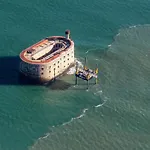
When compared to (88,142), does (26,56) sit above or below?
above

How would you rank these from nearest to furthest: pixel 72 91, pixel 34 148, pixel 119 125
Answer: pixel 34 148, pixel 119 125, pixel 72 91

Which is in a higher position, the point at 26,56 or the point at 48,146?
the point at 26,56

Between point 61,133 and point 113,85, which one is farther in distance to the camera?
point 113,85

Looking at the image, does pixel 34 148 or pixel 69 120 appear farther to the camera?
pixel 69 120

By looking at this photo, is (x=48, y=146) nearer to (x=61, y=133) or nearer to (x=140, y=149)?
(x=61, y=133)

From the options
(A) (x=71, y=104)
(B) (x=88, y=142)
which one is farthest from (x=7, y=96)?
(B) (x=88, y=142)

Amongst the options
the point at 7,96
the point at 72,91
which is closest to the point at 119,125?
the point at 72,91

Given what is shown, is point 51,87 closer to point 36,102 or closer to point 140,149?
point 36,102

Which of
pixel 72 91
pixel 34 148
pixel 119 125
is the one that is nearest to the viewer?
pixel 34 148
